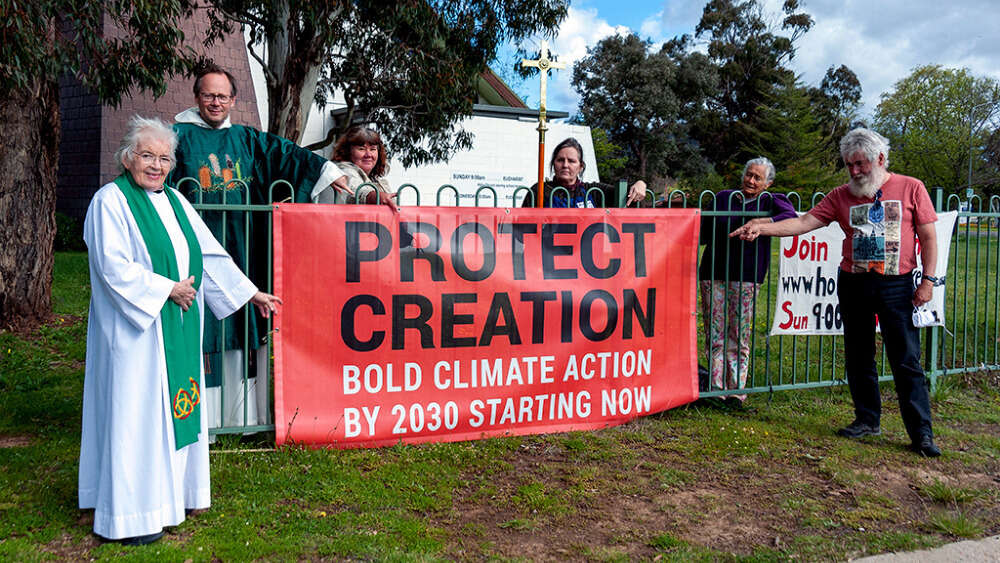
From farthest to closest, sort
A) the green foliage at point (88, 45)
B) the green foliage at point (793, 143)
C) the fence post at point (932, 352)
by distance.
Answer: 1. the green foliage at point (793, 143)
2. the green foliage at point (88, 45)
3. the fence post at point (932, 352)

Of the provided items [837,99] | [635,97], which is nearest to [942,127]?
→ [837,99]

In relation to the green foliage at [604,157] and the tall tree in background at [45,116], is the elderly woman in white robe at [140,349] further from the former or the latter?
the green foliage at [604,157]

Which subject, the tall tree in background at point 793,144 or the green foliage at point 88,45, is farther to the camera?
the tall tree in background at point 793,144

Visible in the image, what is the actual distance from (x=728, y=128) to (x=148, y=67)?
49.9 metres

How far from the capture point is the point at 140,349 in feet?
10.3

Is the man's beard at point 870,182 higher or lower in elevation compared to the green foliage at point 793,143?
lower

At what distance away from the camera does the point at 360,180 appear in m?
4.85

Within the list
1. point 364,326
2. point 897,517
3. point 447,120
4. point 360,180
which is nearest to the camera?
point 897,517

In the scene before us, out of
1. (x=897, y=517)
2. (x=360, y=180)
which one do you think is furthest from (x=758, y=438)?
(x=360, y=180)

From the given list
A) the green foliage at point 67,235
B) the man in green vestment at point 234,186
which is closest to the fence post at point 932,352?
the man in green vestment at point 234,186

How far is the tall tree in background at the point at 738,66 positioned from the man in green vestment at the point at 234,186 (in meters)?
50.2

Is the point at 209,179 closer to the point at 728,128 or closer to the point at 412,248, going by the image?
the point at 412,248

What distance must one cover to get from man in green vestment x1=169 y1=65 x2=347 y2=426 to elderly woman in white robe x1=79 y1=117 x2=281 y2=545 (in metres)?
0.78

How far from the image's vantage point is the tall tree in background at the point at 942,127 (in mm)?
48531
